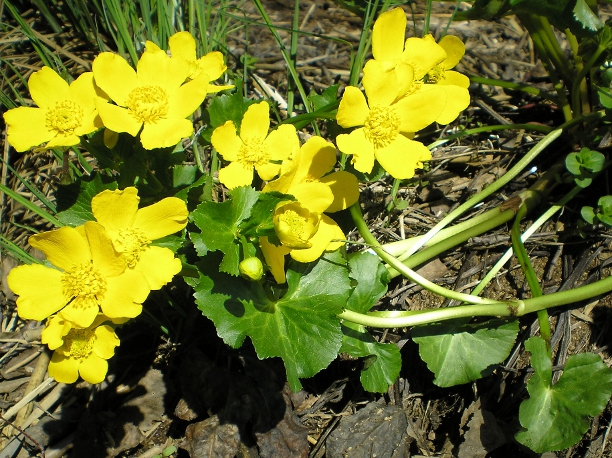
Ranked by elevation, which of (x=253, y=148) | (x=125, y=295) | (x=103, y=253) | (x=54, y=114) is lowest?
(x=125, y=295)

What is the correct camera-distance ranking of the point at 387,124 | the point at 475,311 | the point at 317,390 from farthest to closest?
the point at 317,390, the point at 475,311, the point at 387,124

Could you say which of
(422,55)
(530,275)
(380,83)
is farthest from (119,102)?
(530,275)

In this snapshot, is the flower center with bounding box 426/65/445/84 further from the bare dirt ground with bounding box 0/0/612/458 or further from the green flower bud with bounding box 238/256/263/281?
the green flower bud with bounding box 238/256/263/281

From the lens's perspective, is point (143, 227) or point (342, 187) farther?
point (342, 187)

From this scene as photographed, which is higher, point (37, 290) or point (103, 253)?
point (103, 253)

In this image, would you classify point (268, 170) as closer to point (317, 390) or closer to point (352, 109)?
point (352, 109)

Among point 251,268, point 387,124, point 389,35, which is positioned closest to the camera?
point 251,268

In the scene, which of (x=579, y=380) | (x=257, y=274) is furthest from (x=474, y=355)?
(x=257, y=274)
